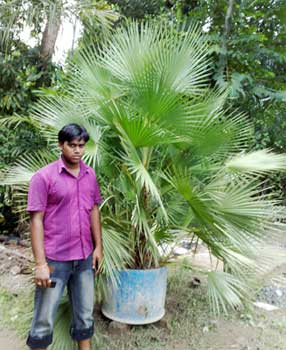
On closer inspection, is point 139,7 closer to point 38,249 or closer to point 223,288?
point 223,288

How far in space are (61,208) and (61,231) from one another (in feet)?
0.44

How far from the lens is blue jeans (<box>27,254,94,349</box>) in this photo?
2109 millimetres

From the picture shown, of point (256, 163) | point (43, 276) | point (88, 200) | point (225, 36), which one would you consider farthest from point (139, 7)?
point (43, 276)

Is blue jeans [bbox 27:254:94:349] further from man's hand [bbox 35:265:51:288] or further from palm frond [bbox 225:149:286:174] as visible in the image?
palm frond [bbox 225:149:286:174]

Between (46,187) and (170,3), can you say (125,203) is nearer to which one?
(46,187)

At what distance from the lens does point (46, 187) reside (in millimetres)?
2035

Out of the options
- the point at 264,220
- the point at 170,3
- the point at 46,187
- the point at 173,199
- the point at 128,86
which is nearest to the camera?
the point at 46,187

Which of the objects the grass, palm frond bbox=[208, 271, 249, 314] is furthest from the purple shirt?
palm frond bbox=[208, 271, 249, 314]

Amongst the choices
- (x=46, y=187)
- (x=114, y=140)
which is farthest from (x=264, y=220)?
(x=46, y=187)

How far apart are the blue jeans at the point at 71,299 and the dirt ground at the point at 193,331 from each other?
460mm

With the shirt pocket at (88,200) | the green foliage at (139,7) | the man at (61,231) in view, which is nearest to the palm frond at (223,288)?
the man at (61,231)

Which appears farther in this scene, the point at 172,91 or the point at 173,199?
the point at 173,199

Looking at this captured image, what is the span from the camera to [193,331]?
293cm

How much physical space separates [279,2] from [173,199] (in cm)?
453
